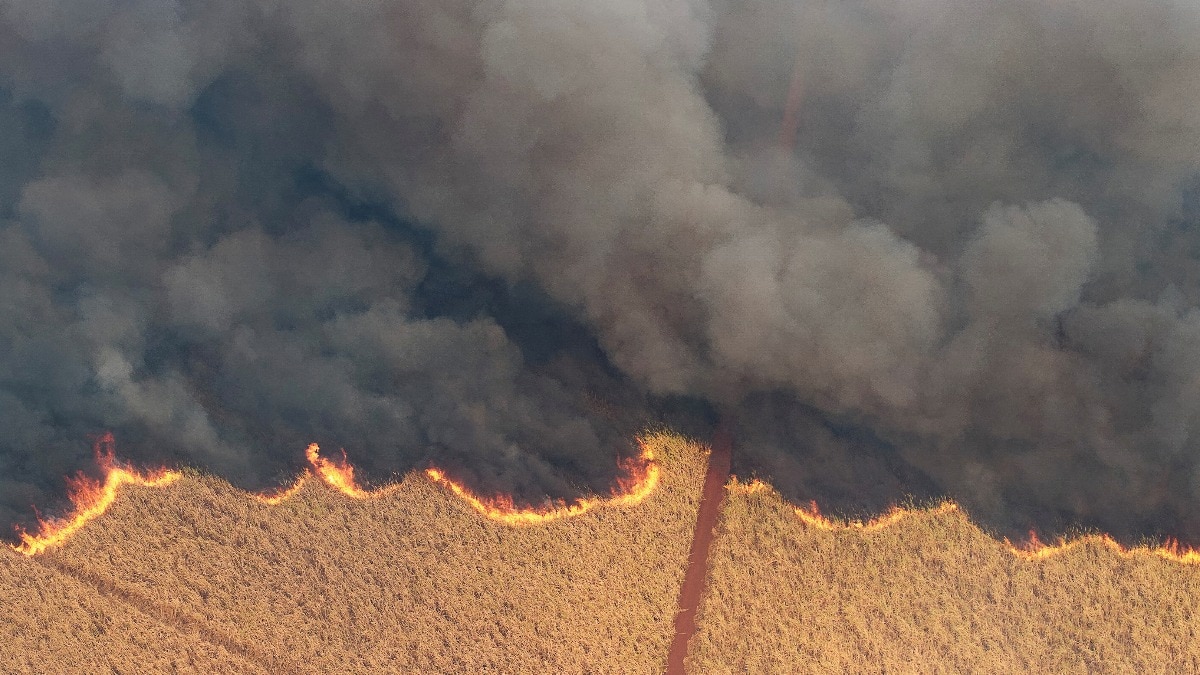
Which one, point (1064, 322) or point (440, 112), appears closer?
point (1064, 322)

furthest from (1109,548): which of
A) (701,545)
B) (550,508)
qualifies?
(550,508)

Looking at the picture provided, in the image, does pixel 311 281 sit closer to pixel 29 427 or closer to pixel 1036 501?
pixel 29 427

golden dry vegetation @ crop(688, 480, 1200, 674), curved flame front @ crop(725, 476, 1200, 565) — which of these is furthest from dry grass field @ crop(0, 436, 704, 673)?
curved flame front @ crop(725, 476, 1200, 565)

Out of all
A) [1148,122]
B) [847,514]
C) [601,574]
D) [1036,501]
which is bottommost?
[601,574]

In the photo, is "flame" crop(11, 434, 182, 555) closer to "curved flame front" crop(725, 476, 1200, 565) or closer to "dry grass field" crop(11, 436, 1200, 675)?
"dry grass field" crop(11, 436, 1200, 675)

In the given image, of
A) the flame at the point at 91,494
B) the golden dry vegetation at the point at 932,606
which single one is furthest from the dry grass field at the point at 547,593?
the flame at the point at 91,494

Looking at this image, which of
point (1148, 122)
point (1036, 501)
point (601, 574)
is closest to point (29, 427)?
point (601, 574)

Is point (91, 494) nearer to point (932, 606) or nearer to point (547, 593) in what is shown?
point (547, 593)
